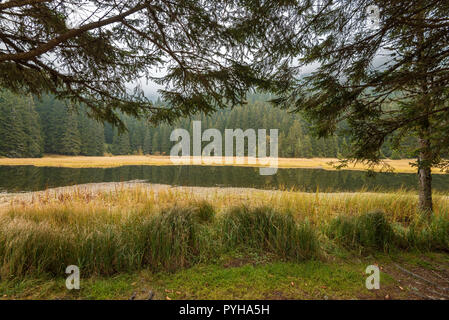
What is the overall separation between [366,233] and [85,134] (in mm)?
52300

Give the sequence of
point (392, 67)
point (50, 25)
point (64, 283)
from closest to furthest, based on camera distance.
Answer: point (64, 283), point (392, 67), point (50, 25)

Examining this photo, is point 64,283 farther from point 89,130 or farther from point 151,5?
point 89,130

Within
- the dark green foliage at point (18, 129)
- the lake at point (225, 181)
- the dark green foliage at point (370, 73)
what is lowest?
the lake at point (225, 181)

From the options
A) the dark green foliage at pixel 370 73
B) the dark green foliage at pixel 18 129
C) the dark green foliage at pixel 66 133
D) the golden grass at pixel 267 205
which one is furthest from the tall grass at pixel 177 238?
the dark green foliage at pixel 66 133

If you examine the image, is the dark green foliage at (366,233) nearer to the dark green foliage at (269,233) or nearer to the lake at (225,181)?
the dark green foliage at (269,233)

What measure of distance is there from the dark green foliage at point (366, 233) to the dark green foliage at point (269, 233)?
86 cm

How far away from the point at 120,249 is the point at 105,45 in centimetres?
329

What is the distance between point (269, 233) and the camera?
3039mm

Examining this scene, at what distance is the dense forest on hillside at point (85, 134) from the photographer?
106 ft

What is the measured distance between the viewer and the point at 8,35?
9.96ft

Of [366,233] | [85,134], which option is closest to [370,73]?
[366,233]

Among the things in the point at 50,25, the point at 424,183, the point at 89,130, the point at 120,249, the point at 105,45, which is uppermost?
the point at 89,130

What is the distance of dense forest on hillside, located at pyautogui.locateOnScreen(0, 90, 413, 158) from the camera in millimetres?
32438
